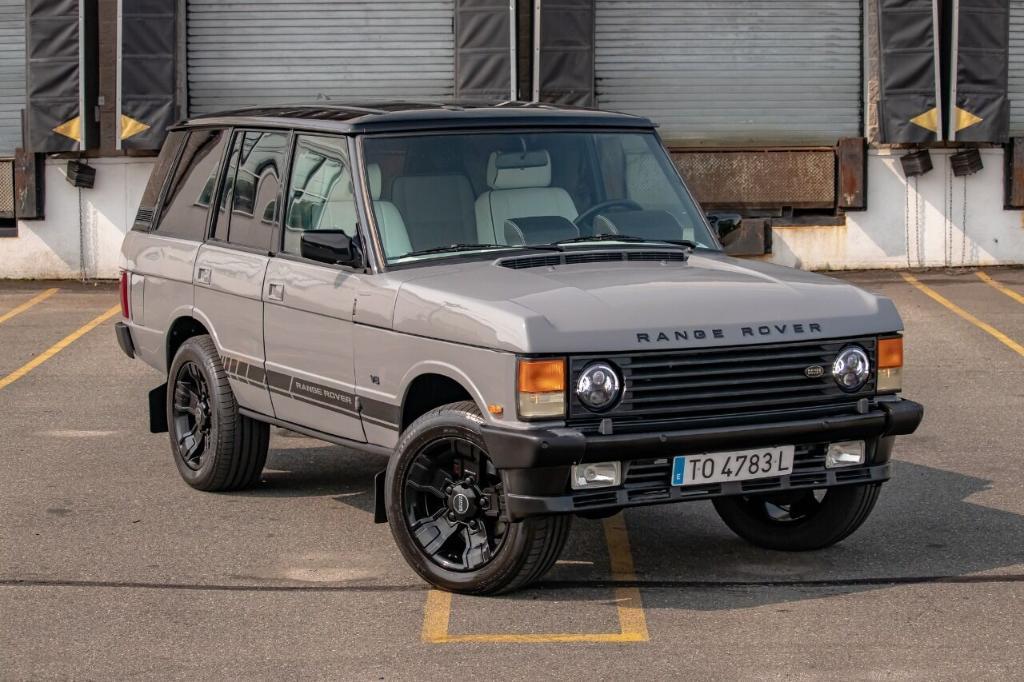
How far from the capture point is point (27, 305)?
16.5m

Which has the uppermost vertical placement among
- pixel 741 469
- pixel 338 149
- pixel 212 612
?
pixel 338 149

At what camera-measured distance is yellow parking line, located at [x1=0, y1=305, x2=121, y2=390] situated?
1247cm

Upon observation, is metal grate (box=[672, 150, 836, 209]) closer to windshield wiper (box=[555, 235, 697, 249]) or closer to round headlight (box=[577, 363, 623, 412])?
windshield wiper (box=[555, 235, 697, 249])

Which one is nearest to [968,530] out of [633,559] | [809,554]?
[809,554]

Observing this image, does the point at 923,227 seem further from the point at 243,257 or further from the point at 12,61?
the point at 243,257

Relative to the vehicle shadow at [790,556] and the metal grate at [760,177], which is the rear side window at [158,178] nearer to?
the vehicle shadow at [790,556]

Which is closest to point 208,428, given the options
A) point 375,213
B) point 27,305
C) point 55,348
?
point 375,213

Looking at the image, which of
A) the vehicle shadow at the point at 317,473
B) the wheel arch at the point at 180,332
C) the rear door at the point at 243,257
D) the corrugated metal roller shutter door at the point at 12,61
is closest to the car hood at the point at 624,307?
the rear door at the point at 243,257

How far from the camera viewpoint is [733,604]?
6430 mm

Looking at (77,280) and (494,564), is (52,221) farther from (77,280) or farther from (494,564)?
(494,564)

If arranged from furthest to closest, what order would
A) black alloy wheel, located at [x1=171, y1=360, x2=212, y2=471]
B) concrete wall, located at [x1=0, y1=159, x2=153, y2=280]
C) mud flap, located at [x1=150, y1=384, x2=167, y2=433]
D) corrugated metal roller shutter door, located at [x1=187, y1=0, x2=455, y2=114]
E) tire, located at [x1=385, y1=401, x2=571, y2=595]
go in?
corrugated metal roller shutter door, located at [x1=187, y1=0, x2=455, y2=114] → concrete wall, located at [x1=0, y1=159, x2=153, y2=280] → mud flap, located at [x1=150, y1=384, x2=167, y2=433] → black alloy wheel, located at [x1=171, y1=360, x2=212, y2=471] → tire, located at [x1=385, y1=401, x2=571, y2=595]

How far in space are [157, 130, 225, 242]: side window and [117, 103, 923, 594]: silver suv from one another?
27 mm

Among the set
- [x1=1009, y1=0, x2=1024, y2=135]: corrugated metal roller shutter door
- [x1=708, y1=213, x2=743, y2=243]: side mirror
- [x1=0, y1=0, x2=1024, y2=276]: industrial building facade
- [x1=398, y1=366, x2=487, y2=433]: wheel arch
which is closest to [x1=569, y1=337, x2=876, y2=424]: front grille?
[x1=398, y1=366, x2=487, y2=433]: wheel arch

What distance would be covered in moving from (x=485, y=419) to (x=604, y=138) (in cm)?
209
